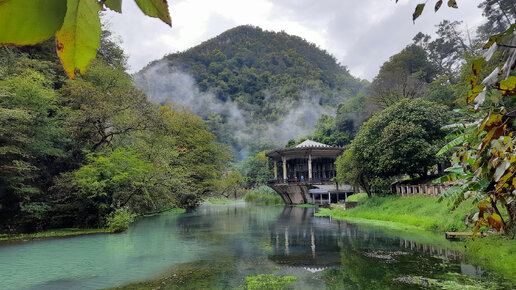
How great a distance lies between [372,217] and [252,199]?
23473 mm

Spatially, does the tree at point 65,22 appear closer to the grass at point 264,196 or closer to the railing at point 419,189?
the railing at point 419,189

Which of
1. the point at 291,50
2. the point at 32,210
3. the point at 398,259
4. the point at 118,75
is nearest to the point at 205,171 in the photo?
the point at 118,75

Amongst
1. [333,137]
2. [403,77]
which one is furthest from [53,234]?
[333,137]

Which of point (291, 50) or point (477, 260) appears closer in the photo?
point (477, 260)

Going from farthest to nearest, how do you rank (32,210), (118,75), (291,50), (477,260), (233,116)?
(291,50) → (233,116) → (118,75) → (32,210) → (477,260)

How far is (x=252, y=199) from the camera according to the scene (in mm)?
38250

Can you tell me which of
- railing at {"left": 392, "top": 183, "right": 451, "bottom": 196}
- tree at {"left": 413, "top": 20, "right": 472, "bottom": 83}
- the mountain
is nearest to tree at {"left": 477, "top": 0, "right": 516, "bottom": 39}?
tree at {"left": 413, "top": 20, "right": 472, "bottom": 83}

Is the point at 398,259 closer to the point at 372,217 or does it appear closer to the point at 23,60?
the point at 372,217

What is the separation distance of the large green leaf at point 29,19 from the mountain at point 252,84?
65340 mm

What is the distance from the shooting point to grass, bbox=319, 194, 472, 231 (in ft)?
36.0

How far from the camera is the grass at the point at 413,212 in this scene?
36.0 ft

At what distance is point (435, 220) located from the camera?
38.5 feet

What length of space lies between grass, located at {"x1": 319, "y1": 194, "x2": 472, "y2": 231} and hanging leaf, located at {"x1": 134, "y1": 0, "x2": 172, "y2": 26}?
1041 cm

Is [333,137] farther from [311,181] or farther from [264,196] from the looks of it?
[264,196]
